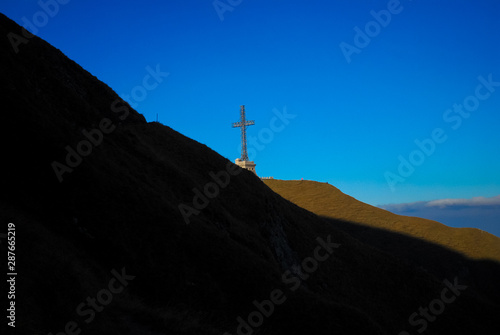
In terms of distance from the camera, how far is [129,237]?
69.8 ft

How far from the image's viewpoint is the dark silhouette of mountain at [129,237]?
14.3m

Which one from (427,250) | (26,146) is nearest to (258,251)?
(26,146)

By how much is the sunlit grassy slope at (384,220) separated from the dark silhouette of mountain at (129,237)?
52298 mm

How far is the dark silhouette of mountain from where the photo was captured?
46.9ft

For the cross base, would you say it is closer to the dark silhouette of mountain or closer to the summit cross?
the summit cross

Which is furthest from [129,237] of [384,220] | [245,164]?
[384,220]

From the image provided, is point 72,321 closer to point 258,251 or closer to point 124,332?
point 124,332

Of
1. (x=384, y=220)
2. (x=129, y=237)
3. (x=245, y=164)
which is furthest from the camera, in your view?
(x=245, y=164)

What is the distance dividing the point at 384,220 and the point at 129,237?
3563 inches

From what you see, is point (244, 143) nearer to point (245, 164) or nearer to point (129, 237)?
point (245, 164)

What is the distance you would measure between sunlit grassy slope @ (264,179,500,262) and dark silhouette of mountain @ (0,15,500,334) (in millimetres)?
52298

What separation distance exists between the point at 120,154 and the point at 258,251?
46.7ft

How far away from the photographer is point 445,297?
2111 inches

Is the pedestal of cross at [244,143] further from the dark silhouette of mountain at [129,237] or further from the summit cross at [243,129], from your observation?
the dark silhouette of mountain at [129,237]
